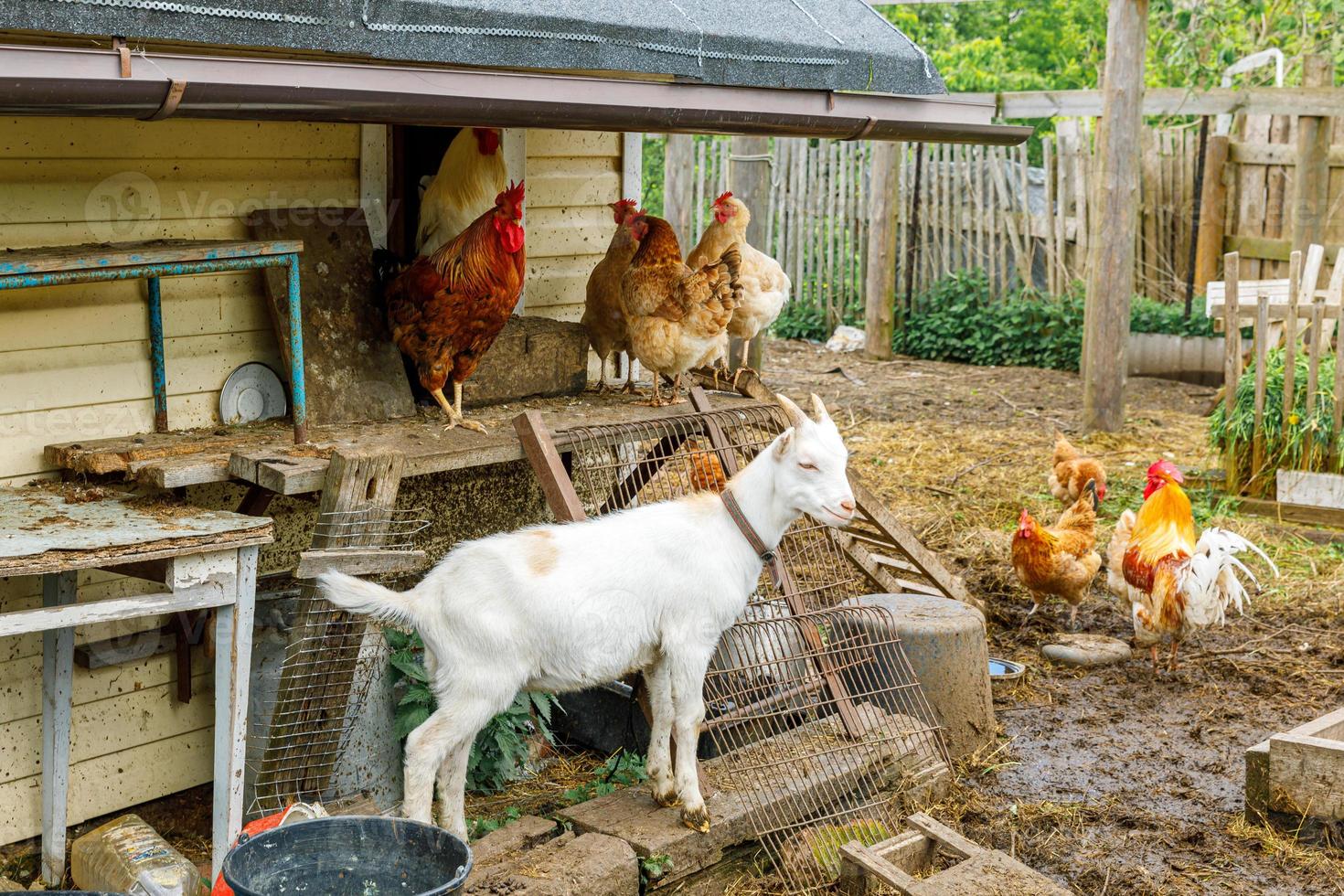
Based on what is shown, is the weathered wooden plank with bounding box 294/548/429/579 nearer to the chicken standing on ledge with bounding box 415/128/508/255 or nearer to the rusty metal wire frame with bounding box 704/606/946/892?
the rusty metal wire frame with bounding box 704/606/946/892

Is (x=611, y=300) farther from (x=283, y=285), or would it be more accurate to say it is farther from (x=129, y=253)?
(x=129, y=253)

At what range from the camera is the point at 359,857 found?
3.65 metres

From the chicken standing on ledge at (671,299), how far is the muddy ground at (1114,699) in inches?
74.0

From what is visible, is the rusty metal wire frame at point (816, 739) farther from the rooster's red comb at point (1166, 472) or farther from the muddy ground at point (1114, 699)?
the rooster's red comb at point (1166, 472)

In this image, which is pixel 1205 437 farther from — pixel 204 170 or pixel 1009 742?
pixel 204 170

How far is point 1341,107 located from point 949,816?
8.31 metres

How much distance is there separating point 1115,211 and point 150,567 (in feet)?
26.9

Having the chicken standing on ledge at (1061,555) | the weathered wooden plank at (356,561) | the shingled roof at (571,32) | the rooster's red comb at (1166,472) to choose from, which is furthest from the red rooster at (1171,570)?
the weathered wooden plank at (356,561)

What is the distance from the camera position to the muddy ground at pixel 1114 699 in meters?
4.89

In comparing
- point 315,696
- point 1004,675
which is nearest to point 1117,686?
point 1004,675

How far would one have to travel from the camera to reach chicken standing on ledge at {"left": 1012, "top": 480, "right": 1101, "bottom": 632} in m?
7.00

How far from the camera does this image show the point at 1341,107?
1087 centimetres

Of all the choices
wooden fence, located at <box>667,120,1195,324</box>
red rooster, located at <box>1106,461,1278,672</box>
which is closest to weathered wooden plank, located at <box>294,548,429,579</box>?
red rooster, located at <box>1106,461,1278,672</box>

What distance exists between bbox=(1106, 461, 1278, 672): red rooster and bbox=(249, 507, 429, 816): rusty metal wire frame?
147 inches
